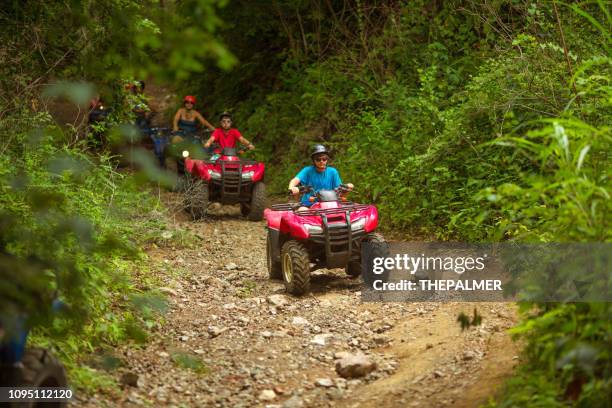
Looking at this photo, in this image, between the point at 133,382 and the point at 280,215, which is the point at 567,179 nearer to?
the point at 133,382

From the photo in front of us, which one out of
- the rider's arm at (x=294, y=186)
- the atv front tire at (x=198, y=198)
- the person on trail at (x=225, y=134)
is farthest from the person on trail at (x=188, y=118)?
the rider's arm at (x=294, y=186)

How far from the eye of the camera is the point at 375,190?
38.9 ft

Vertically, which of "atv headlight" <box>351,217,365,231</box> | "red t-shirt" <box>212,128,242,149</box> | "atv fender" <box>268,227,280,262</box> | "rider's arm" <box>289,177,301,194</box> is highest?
"red t-shirt" <box>212,128,242,149</box>

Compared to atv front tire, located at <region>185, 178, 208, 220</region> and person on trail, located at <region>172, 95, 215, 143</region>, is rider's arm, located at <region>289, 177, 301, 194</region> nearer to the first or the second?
atv front tire, located at <region>185, 178, 208, 220</region>

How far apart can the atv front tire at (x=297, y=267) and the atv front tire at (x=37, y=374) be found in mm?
3856

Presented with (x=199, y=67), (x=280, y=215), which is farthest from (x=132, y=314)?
(x=199, y=67)

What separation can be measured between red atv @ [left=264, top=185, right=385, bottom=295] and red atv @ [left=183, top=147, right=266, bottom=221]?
13.5 feet

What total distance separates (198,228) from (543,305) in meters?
7.97

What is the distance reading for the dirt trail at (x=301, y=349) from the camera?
5.91 m

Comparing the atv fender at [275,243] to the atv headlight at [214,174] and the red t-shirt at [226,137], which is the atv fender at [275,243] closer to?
the atv headlight at [214,174]

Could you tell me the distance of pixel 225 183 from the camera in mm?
13023

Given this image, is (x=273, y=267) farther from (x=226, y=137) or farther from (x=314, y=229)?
(x=226, y=137)

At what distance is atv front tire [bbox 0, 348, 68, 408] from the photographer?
4.44m

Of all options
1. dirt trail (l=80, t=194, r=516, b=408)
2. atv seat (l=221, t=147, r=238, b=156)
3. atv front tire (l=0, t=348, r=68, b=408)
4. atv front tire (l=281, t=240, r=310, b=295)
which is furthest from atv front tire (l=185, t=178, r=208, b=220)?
atv front tire (l=0, t=348, r=68, b=408)
